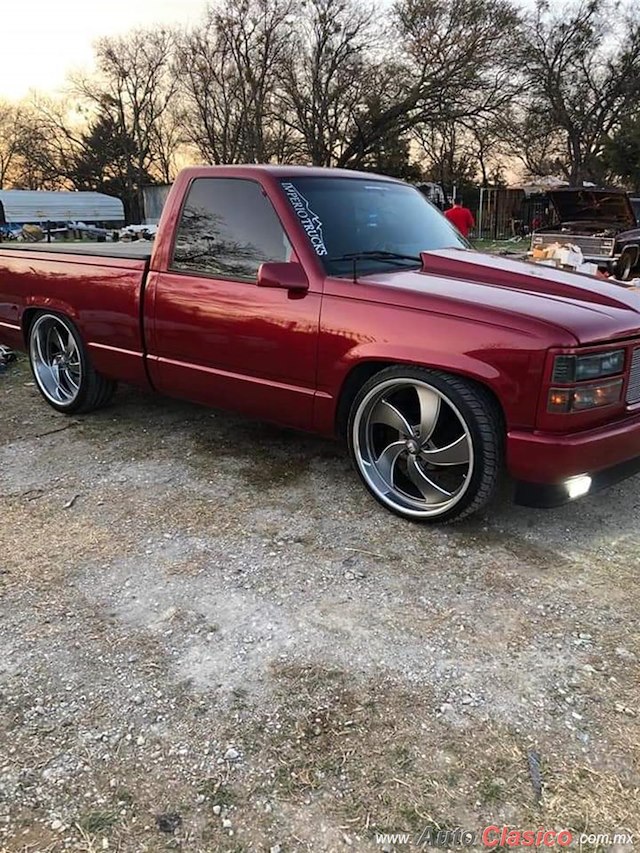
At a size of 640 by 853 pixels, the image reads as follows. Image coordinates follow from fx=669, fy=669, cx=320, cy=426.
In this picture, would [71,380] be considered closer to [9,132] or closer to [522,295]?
[522,295]

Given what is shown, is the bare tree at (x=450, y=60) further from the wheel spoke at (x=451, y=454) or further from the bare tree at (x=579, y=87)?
the wheel spoke at (x=451, y=454)

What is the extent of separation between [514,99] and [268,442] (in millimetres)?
30849

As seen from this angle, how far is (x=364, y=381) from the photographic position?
3.58 meters

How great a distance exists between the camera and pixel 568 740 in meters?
2.09

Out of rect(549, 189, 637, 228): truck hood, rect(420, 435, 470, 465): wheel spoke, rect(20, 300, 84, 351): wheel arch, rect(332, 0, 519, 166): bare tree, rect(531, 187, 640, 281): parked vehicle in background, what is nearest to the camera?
rect(420, 435, 470, 465): wheel spoke

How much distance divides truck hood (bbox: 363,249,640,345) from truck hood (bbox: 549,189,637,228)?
12341 millimetres

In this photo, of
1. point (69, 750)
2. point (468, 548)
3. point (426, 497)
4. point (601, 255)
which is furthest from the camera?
point (601, 255)

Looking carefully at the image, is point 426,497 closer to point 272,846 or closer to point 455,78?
point 272,846

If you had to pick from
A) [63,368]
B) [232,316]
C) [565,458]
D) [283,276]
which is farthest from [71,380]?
[565,458]

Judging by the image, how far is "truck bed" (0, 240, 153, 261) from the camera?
4.57m

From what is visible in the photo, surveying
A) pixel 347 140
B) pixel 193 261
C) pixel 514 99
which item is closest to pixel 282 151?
pixel 347 140

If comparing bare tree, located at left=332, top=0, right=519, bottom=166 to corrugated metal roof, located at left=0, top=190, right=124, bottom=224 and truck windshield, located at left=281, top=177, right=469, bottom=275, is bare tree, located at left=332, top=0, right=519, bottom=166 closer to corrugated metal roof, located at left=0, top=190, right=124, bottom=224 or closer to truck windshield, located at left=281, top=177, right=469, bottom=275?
corrugated metal roof, located at left=0, top=190, right=124, bottom=224

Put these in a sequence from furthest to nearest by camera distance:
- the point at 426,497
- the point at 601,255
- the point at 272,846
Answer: the point at 601,255, the point at 426,497, the point at 272,846

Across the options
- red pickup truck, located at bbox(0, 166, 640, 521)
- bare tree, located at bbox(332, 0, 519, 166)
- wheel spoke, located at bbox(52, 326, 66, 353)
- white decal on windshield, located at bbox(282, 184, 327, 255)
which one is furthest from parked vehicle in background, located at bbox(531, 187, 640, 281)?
bare tree, located at bbox(332, 0, 519, 166)
